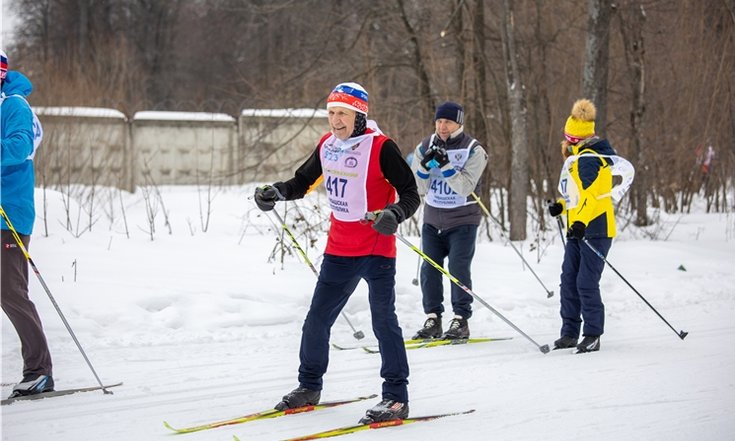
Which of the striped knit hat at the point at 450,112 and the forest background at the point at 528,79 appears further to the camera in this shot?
the forest background at the point at 528,79

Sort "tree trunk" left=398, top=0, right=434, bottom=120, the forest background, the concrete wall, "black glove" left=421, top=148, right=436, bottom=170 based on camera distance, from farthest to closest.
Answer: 1. the concrete wall
2. "tree trunk" left=398, top=0, right=434, bottom=120
3. the forest background
4. "black glove" left=421, top=148, right=436, bottom=170

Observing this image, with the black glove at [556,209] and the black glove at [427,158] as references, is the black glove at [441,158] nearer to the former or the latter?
the black glove at [427,158]

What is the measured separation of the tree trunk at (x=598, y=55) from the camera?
11148mm

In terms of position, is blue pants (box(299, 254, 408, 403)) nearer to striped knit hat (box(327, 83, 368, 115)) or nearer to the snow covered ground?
the snow covered ground

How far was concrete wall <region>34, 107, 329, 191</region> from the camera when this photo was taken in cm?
1310

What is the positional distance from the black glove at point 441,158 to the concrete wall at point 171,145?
5632 millimetres

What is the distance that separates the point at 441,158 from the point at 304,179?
1917 millimetres

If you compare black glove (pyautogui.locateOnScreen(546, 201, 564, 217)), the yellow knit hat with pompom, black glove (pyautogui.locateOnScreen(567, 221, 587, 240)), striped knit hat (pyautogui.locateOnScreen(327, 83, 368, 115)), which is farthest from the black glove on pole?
the yellow knit hat with pompom

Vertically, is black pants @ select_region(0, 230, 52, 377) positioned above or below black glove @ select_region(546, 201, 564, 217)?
below

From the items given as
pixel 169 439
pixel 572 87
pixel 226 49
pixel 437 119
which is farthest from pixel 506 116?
pixel 226 49

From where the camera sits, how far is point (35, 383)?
4.90 m

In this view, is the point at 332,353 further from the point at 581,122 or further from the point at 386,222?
the point at 581,122

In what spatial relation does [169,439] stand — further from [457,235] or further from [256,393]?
[457,235]

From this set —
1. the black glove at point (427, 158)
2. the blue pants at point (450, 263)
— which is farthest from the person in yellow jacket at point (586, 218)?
the black glove at point (427, 158)
